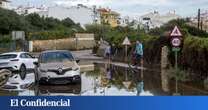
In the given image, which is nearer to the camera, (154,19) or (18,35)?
(18,35)

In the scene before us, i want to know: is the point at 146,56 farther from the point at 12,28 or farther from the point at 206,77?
the point at 12,28

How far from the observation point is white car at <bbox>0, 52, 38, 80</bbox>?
104 feet

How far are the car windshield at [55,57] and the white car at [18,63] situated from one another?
7267 millimetres

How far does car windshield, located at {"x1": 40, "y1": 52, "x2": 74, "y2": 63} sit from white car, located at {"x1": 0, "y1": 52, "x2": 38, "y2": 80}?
7267 mm

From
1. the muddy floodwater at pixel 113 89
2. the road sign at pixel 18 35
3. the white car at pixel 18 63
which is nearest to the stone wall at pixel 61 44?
the road sign at pixel 18 35

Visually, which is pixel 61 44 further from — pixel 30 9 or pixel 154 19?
pixel 30 9

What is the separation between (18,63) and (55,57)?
8.36 metres

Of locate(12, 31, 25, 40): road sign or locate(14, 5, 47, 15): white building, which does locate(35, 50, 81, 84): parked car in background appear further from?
locate(14, 5, 47, 15): white building

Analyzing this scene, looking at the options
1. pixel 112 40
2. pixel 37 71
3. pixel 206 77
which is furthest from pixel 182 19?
pixel 37 71

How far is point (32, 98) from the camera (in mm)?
10031

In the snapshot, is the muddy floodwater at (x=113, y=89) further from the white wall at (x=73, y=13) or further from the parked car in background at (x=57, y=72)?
Answer: the white wall at (x=73, y=13)

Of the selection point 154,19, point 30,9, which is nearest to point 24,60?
point 154,19

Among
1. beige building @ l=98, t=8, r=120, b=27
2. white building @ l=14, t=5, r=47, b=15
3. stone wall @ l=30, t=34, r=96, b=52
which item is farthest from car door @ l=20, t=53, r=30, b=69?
white building @ l=14, t=5, r=47, b=15

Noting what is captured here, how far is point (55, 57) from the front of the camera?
23938 mm
